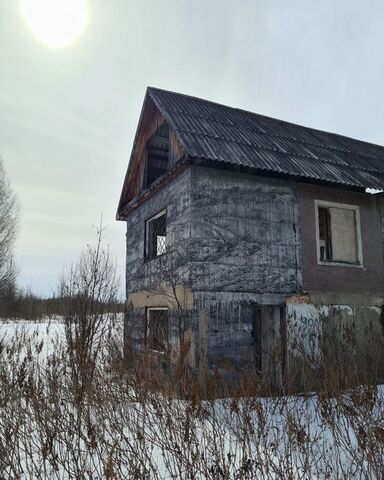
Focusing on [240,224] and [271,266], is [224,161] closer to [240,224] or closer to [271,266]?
[240,224]

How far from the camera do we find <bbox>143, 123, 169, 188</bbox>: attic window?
1202cm

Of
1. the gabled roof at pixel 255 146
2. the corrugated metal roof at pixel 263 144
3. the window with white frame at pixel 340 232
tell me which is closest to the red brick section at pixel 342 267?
the window with white frame at pixel 340 232

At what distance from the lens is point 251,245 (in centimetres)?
888

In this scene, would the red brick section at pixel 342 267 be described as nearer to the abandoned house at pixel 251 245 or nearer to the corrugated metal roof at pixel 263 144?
the abandoned house at pixel 251 245

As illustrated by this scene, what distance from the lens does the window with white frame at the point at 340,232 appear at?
9.97m

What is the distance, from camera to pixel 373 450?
3.24m

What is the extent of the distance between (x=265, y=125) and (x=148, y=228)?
5.14m

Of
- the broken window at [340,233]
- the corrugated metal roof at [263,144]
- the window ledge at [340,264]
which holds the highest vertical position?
the corrugated metal roof at [263,144]

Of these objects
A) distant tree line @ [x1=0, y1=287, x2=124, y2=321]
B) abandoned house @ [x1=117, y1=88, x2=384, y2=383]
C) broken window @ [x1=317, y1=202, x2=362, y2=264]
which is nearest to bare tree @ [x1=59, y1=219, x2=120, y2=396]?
abandoned house @ [x1=117, y1=88, x2=384, y2=383]

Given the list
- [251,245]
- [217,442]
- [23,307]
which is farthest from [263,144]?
[23,307]

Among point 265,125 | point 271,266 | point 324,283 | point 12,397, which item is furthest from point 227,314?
point 265,125

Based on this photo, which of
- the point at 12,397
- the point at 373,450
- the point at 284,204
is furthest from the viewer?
the point at 284,204

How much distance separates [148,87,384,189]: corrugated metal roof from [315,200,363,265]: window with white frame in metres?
0.82

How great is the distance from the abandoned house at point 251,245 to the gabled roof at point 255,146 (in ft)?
0.18
